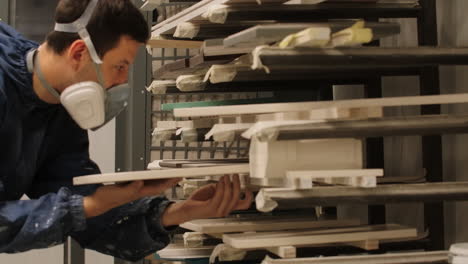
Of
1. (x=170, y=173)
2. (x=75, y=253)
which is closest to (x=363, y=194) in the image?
(x=170, y=173)

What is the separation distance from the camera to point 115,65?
6.35 feet

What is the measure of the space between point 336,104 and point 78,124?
76 centimetres

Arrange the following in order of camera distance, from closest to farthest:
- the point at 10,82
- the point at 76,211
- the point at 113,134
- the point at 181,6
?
the point at 76,211 < the point at 10,82 < the point at 181,6 < the point at 113,134

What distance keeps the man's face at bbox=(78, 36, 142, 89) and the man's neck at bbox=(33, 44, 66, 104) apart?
0.07 meters

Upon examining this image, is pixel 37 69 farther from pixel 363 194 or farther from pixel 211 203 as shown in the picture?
pixel 363 194

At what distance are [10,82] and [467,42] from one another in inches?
47.3

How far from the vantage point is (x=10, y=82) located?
6.33 ft

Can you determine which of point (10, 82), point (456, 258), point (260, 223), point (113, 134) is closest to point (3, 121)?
point (10, 82)

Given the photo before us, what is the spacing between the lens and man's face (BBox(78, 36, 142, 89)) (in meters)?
1.91

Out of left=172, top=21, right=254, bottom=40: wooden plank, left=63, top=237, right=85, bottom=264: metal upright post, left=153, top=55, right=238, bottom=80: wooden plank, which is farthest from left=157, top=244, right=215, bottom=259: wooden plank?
left=63, top=237, right=85, bottom=264: metal upright post

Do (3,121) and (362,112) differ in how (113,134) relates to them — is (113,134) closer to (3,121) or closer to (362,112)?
(3,121)

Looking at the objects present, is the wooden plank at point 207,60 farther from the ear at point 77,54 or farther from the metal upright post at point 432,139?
the metal upright post at point 432,139

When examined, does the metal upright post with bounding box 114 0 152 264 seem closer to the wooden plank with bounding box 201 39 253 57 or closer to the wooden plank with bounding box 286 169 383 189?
the wooden plank with bounding box 201 39 253 57

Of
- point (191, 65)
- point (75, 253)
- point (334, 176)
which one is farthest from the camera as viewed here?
point (75, 253)
